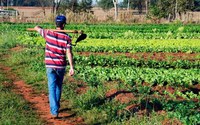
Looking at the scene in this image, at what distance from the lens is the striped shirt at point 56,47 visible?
8.05 metres

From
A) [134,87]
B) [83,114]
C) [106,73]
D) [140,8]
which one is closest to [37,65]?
[106,73]

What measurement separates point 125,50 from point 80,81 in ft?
28.4

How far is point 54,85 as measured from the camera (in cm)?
828

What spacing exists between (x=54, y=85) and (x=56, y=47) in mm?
787

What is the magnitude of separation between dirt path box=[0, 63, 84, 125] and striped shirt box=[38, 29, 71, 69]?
3.62 ft

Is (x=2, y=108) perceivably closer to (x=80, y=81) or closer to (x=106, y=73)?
(x=80, y=81)

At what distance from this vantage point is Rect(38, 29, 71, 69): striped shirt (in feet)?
26.4

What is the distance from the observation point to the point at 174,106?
8.43 m

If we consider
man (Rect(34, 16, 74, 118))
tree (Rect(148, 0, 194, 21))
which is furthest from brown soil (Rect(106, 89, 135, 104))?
tree (Rect(148, 0, 194, 21))

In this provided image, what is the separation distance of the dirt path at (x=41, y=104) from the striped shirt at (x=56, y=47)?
110 cm

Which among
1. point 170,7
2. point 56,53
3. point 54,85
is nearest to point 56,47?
point 56,53

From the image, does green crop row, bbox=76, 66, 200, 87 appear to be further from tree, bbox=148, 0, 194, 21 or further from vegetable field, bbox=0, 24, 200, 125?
tree, bbox=148, 0, 194, 21

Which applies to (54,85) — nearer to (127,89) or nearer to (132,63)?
(127,89)

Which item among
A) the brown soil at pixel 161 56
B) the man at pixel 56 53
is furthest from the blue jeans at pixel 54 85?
the brown soil at pixel 161 56
